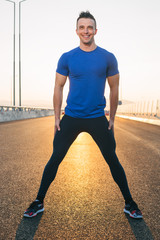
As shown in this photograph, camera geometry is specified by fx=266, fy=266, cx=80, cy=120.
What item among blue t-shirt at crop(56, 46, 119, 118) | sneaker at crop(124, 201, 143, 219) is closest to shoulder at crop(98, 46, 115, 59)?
blue t-shirt at crop(56, 46, 119, 118)

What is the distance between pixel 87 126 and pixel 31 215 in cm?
120

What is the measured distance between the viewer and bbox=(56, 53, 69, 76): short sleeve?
313 centimetres

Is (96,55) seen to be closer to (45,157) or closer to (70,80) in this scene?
(70,80)

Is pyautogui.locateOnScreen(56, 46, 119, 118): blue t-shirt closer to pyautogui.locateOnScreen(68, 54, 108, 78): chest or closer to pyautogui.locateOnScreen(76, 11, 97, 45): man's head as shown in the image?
pyautogui.locateOnScreen(68, 54, 108, 78): chest

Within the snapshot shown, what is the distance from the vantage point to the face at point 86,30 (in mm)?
3117

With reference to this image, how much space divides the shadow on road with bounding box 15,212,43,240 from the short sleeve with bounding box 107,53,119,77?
6.11 ft

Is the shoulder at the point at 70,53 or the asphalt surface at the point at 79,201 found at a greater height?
the shoulder at the point at 70,53

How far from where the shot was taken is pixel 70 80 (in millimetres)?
3150

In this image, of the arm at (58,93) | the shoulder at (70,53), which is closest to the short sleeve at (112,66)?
the shoulder at (70,53)

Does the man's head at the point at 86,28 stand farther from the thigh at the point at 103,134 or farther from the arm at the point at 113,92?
the thigh at the point at 103,134

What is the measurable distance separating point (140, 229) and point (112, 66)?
5.97 ft

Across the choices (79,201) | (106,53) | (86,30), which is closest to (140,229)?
(79,201)

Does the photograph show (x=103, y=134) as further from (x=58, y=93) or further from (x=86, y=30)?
(x=86, y=30)

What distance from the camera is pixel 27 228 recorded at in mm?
2766
